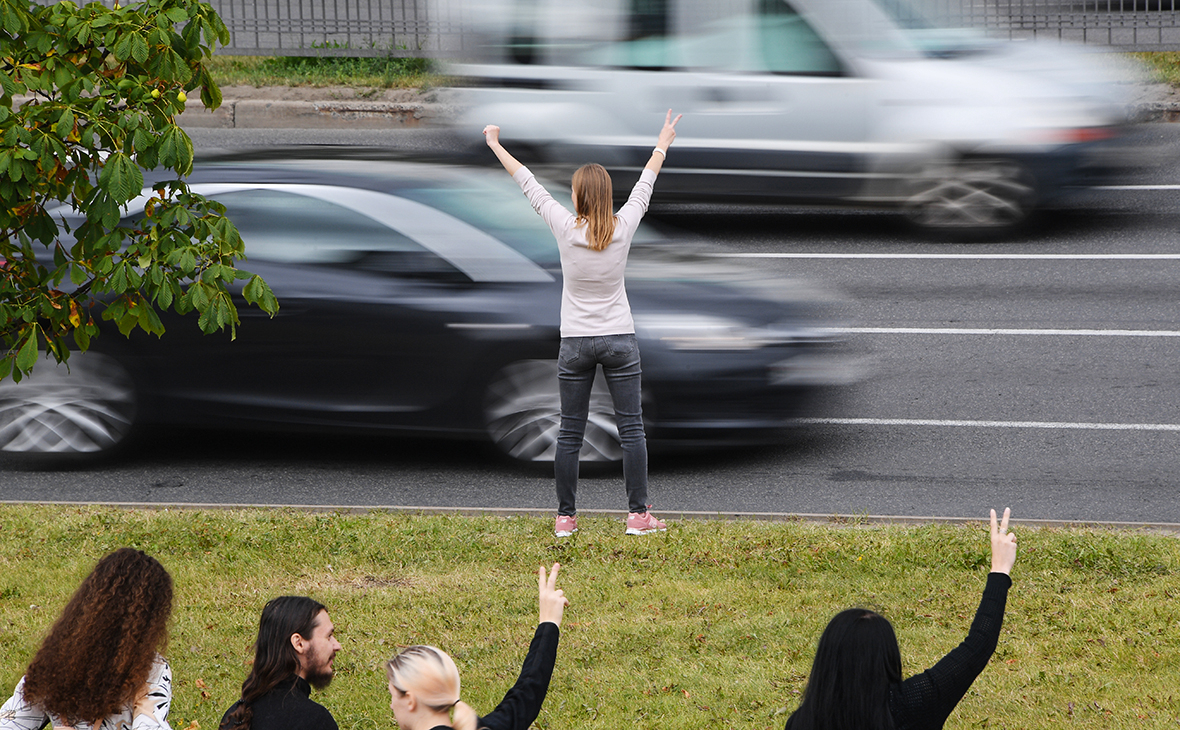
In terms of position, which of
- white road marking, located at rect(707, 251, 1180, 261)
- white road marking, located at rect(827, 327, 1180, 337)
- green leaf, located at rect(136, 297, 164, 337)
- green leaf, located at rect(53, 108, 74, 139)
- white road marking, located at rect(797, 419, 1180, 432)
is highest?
green leaf, located at rect(53, 108, 74, 139)

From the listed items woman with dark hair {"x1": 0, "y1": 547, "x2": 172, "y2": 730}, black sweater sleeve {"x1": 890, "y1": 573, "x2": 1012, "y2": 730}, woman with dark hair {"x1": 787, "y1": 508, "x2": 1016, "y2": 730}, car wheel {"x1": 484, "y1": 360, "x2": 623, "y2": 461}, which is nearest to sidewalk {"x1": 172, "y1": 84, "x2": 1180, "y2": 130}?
car wheel {"x1": 484, "y1": 360, "x2": 623, "y2": 461}

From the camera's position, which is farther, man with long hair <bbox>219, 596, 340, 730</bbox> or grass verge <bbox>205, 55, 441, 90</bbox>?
grass verge <bbox>205, 55, 441, 90</bbox>

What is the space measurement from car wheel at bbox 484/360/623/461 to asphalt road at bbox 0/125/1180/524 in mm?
171

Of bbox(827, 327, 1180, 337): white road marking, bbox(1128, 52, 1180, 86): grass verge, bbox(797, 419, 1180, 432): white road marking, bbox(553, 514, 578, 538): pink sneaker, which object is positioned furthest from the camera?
bbox(1128, 52, 1180, 86): grass verge

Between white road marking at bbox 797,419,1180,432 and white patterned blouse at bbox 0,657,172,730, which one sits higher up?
white patterned blouse at bbox 0,657,172,730

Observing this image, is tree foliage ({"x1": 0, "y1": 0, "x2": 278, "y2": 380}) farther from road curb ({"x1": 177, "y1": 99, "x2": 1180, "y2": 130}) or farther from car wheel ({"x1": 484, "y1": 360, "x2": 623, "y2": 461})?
road curb ({"x1": 177, "y1": 99, "x2": 1180, "y2": 130})

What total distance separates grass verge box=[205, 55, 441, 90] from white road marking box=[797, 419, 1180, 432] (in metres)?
11.2

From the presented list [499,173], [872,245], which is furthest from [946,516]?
[872,245]

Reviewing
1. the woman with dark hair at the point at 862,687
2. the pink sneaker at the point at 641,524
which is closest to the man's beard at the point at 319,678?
the woman with dark hair at the point at 862,687

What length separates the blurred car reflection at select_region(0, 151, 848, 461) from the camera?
7680 mm

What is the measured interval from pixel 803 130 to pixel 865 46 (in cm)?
93

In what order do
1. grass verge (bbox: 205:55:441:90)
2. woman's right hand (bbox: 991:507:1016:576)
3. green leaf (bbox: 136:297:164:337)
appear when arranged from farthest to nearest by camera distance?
grass verge (bbox: 205:55:441:90), green leaf (bbox: 136:297:164:337), woman's right hand (bbox: 991:507:1016:576)

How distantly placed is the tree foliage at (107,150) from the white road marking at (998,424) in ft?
15.1

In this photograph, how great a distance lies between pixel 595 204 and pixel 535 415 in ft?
6.35
